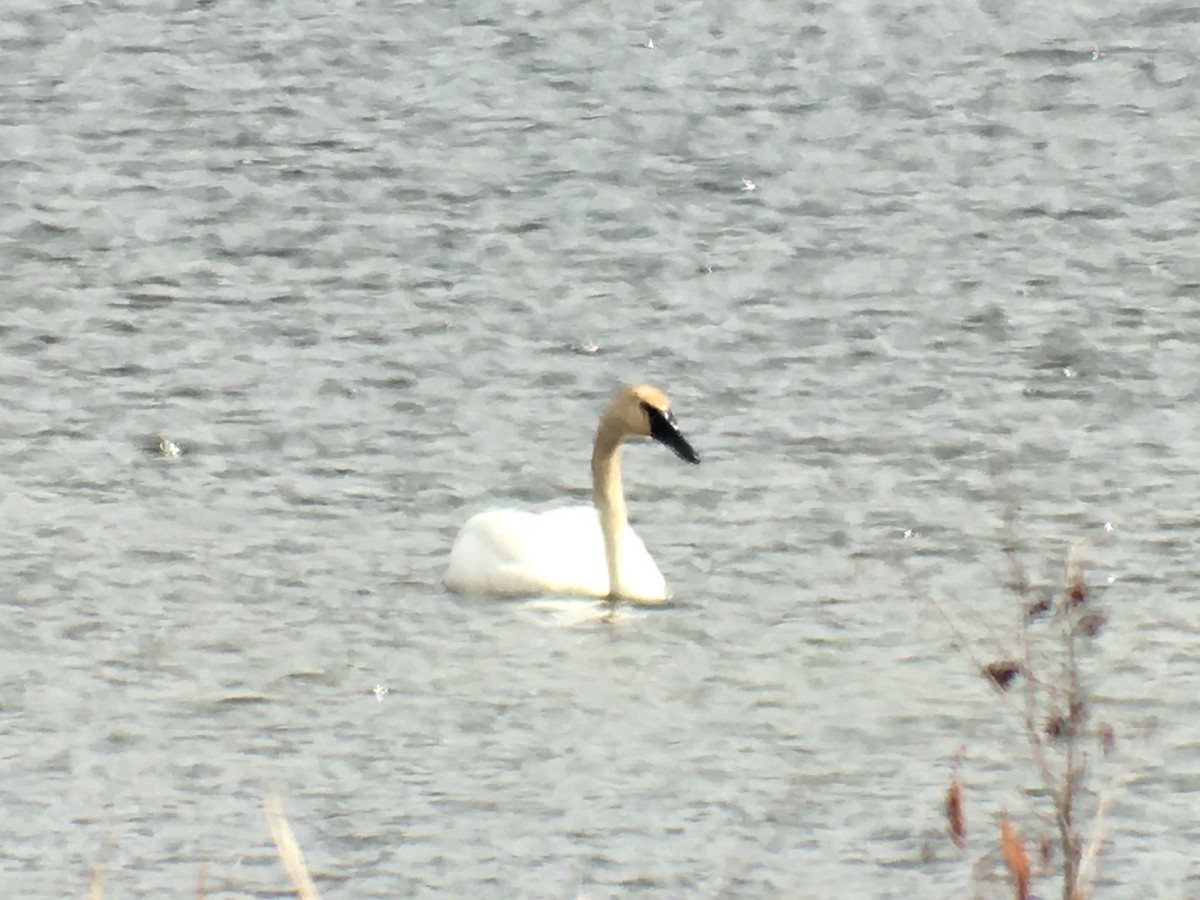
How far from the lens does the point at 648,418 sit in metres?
11.2

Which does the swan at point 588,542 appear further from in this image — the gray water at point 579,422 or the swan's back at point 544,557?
the gray water at point 579,422

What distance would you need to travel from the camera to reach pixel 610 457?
11141 millimetres

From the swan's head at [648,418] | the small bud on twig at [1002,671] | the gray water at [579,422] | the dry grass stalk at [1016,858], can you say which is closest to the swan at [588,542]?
the swan's head at [648,418]

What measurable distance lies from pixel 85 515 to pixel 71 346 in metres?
2.55

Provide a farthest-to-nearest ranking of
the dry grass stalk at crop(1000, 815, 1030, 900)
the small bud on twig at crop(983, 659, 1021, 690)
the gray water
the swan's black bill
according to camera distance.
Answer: the swan's black bill → the gray water → the small bud on twig at crop(983, 659, 1021, 690) → the dry grass stalk at crop(1000, 815, 1030, 900)

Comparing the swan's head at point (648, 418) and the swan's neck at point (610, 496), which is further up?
the swan's head at point (648, 418)

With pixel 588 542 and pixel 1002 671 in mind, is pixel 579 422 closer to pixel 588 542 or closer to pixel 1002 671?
pixel 588 542

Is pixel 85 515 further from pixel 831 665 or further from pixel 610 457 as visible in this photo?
pixel 831 665

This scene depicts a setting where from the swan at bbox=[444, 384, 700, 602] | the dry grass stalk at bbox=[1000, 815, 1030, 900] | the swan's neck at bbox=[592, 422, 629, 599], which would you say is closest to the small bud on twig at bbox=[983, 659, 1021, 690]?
the dry grass stalk at bbox=[1000, 815, 1030, 900]

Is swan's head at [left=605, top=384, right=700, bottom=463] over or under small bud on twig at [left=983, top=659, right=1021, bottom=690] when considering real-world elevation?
under

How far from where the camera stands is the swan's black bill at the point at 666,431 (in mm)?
11180

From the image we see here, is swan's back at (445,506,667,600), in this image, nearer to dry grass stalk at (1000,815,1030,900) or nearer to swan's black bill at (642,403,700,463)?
swan's black bill at (642,403,700,463)

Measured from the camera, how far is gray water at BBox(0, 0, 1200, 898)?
793cm

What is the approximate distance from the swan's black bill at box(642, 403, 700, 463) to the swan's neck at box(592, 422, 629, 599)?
0.47ft
